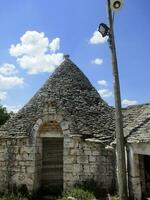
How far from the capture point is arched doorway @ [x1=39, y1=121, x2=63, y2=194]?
10727 millimetres

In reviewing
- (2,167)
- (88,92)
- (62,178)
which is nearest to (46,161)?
(62,178)

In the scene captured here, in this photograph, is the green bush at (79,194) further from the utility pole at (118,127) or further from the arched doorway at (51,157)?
the utility pole at (118,127)

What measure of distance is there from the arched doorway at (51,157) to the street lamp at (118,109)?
3306mm

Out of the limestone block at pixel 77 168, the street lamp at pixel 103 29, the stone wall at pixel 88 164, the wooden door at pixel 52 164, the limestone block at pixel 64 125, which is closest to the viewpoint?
the street lamp at pixel 103 29

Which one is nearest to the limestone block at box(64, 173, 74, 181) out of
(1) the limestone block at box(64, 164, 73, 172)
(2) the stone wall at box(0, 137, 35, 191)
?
(1) the limestone block at box(64, 164, 73, 172)

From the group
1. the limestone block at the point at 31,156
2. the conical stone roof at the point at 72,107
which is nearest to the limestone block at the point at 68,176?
the limestone block at the point at 31,156

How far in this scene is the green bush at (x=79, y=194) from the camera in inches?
363

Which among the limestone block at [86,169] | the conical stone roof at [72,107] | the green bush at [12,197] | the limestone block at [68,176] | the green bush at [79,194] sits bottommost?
the green bush at [12,197]

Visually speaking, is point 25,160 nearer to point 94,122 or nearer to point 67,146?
point 67,146

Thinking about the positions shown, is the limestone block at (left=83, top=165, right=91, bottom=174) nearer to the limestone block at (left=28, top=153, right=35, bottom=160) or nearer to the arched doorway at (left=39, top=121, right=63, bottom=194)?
the arched doorway at (left=39, top=121, right=63, bottom=194)

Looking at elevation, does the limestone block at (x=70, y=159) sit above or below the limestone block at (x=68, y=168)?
above

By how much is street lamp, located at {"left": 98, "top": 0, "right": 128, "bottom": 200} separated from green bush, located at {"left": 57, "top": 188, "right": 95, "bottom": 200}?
199 cm

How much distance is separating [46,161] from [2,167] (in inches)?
60.7

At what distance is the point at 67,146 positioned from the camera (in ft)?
33.5
